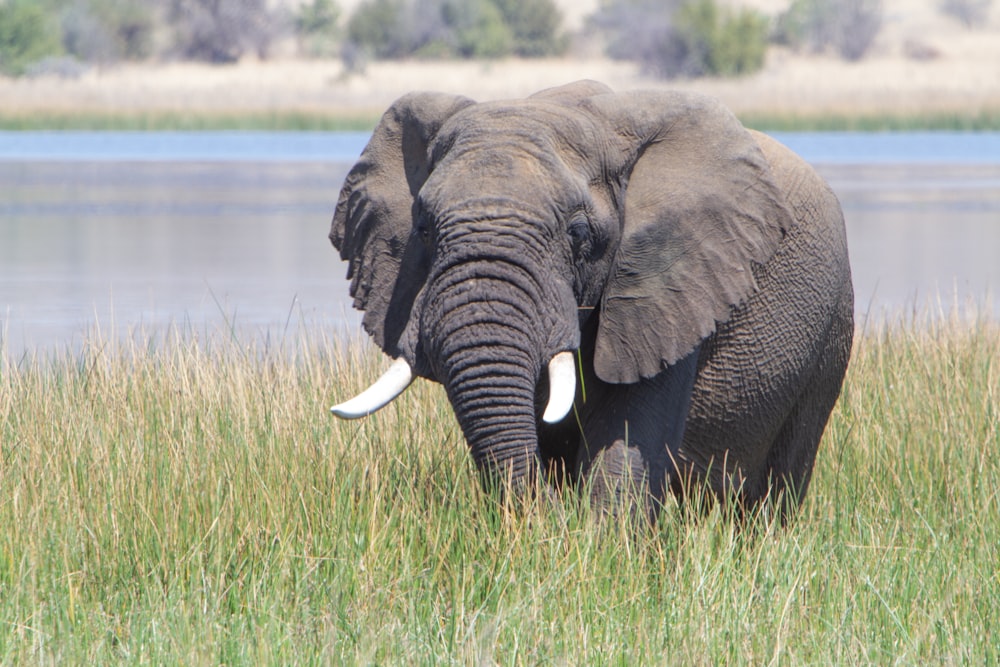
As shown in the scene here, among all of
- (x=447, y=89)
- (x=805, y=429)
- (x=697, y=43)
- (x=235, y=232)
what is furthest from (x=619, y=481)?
(x=697, y=43)

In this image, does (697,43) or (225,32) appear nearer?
(697,43)

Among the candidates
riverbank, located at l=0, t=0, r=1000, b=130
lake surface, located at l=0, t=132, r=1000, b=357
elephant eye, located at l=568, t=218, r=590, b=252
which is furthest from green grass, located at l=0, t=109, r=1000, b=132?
elephant eye, located at l=568, t=218, r=590, b=252

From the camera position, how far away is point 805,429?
5172mm

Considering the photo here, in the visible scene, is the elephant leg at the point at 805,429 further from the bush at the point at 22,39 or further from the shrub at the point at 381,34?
the shrub at the point at 381,34

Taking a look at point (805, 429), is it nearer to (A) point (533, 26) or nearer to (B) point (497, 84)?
(B) point (497, 84)

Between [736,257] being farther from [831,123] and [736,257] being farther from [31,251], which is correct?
[831,123]

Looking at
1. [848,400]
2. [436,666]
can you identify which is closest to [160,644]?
[436,666]

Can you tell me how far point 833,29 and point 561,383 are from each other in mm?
64094

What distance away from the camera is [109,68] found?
5994 centimetres

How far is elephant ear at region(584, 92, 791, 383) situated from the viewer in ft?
13.8

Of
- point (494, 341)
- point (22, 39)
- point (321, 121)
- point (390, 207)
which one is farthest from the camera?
point (22, 39)

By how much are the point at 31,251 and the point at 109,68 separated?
46085 mm

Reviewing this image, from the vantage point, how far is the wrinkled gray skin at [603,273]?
390 centimetres

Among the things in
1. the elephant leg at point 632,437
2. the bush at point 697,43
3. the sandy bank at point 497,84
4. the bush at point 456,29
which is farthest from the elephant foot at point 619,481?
the bush at point 456,29
